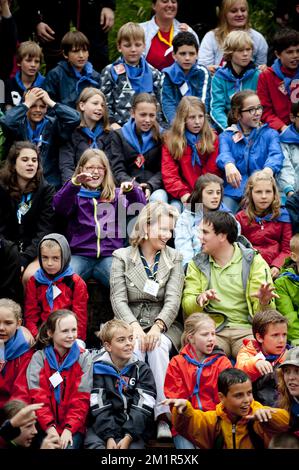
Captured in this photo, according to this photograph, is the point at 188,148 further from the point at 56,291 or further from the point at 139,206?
the point at 56,291

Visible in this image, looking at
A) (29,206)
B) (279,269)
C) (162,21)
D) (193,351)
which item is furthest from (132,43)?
(193,351)

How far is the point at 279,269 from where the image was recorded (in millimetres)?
8492

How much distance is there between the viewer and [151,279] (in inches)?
318

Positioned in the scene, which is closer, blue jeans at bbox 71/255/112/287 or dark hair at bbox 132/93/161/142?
blue jeans at bbox 71/255/112/287

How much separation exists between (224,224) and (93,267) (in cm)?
120

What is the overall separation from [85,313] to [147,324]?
0.48m

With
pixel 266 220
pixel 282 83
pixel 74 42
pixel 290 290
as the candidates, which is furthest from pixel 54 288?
pixel 282 83

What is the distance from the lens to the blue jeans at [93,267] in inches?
336

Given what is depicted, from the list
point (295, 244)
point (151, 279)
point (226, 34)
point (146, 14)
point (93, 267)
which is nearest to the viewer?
point (295, 244)

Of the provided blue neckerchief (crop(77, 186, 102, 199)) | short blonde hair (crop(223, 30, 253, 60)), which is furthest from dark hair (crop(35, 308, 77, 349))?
short blonde hair (crop(223, 30, 253, 60))

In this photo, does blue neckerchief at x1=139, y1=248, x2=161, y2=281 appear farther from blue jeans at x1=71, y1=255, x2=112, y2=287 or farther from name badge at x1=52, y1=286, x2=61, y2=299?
name badge at x1=52, y1=286, x2=61, y2=299

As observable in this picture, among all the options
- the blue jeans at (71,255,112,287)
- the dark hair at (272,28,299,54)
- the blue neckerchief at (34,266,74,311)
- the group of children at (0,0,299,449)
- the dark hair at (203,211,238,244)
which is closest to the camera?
the group of children at (0,0,299,449)

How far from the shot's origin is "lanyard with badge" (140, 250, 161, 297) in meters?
8.01

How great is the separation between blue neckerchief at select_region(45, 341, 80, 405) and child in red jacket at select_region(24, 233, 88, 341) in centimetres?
62
